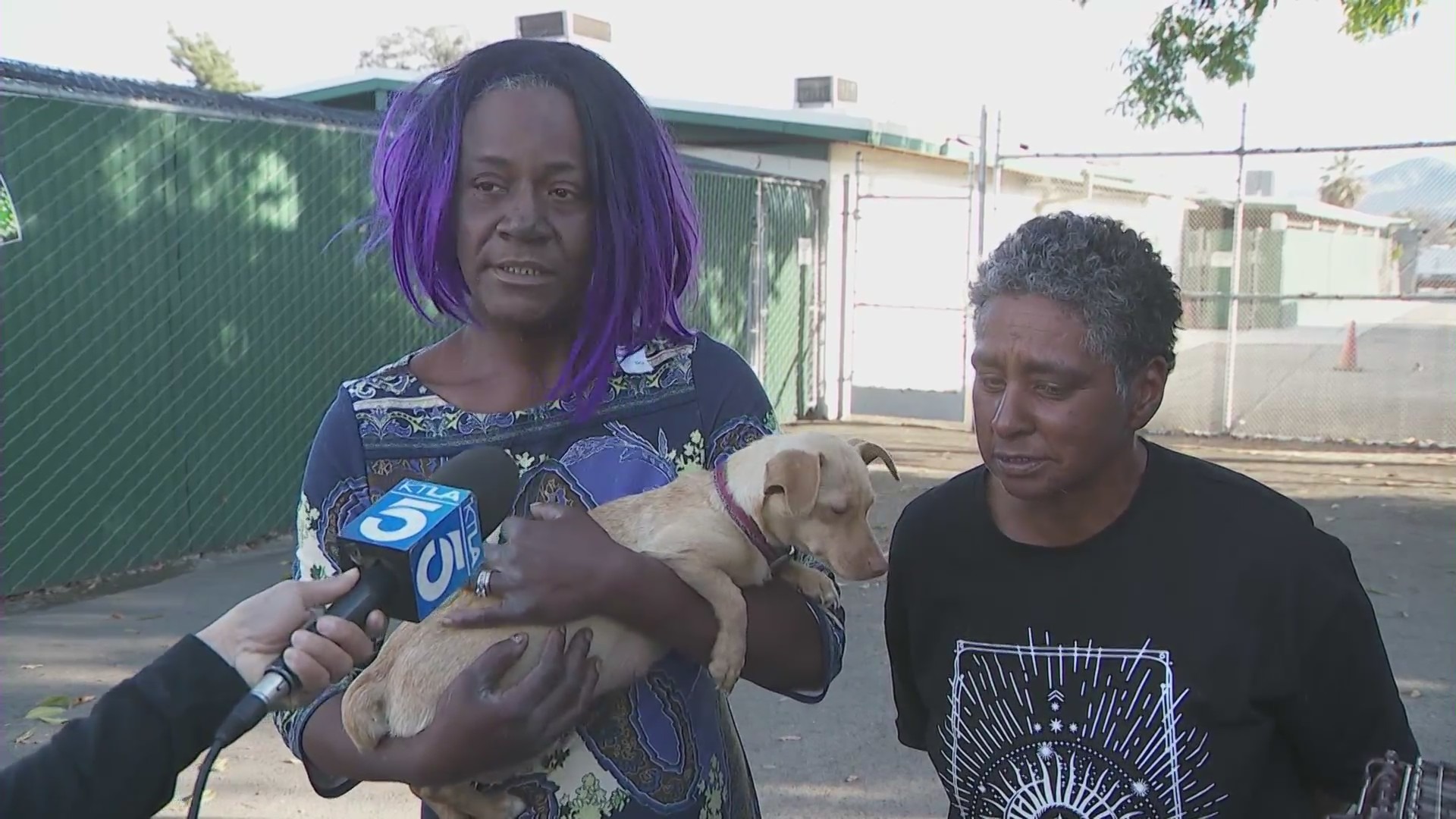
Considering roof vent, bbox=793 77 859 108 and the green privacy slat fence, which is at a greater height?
roof vent, bbox=793 77 859 108

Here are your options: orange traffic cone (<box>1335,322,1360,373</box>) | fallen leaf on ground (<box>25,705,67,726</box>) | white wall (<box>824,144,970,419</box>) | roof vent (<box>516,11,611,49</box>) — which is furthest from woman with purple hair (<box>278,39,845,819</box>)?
roof vent (<box>516,11,611,49</box>)

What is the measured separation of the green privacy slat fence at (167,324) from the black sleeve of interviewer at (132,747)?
21.2 ft

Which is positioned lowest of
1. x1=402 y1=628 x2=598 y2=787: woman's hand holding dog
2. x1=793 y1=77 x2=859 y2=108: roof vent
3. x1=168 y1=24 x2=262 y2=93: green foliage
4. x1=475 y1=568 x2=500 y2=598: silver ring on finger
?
x1=402 y1=628 x2=598 y2=787: woman's hand holding dog

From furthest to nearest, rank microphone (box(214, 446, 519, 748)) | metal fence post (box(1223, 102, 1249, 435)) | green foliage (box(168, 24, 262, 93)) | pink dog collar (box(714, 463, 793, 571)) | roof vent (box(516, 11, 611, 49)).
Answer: green foliage (box(168, 24, 262, 93)) → roof vent (box(516, 11, 611, 49)) → metal fence post (box(1223, 102, 1249, 435)) → pink dog collar (box(714, 463, 793, 571)) → microphone (box(214, 446, 519, 748))

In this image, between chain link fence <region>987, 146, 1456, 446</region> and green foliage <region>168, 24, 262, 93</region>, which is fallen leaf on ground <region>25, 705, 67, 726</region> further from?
green foliage <region>168, 24, 262, 93</region>

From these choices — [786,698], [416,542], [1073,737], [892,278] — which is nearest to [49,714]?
[786,698]

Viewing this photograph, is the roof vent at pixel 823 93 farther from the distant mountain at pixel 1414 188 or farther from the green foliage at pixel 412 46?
the green foliage at pixel 412 46

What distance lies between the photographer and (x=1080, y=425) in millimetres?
2066

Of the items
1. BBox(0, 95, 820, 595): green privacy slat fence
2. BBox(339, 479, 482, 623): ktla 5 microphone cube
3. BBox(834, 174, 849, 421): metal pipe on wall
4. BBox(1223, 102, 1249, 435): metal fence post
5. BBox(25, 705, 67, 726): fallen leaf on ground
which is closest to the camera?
BBox(339, 479, 482, 623): ktla 5 microphone cube

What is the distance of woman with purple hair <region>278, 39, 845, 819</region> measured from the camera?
6.17 ft

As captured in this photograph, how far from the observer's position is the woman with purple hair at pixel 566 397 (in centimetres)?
188

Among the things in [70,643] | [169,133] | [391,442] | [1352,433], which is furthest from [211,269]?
[1352,433]

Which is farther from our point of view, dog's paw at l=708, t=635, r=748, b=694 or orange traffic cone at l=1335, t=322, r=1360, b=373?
orange traffic cone at l=1335, t=322, r=1360, b=373

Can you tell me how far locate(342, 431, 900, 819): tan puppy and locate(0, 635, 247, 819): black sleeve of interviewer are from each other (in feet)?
1.42
